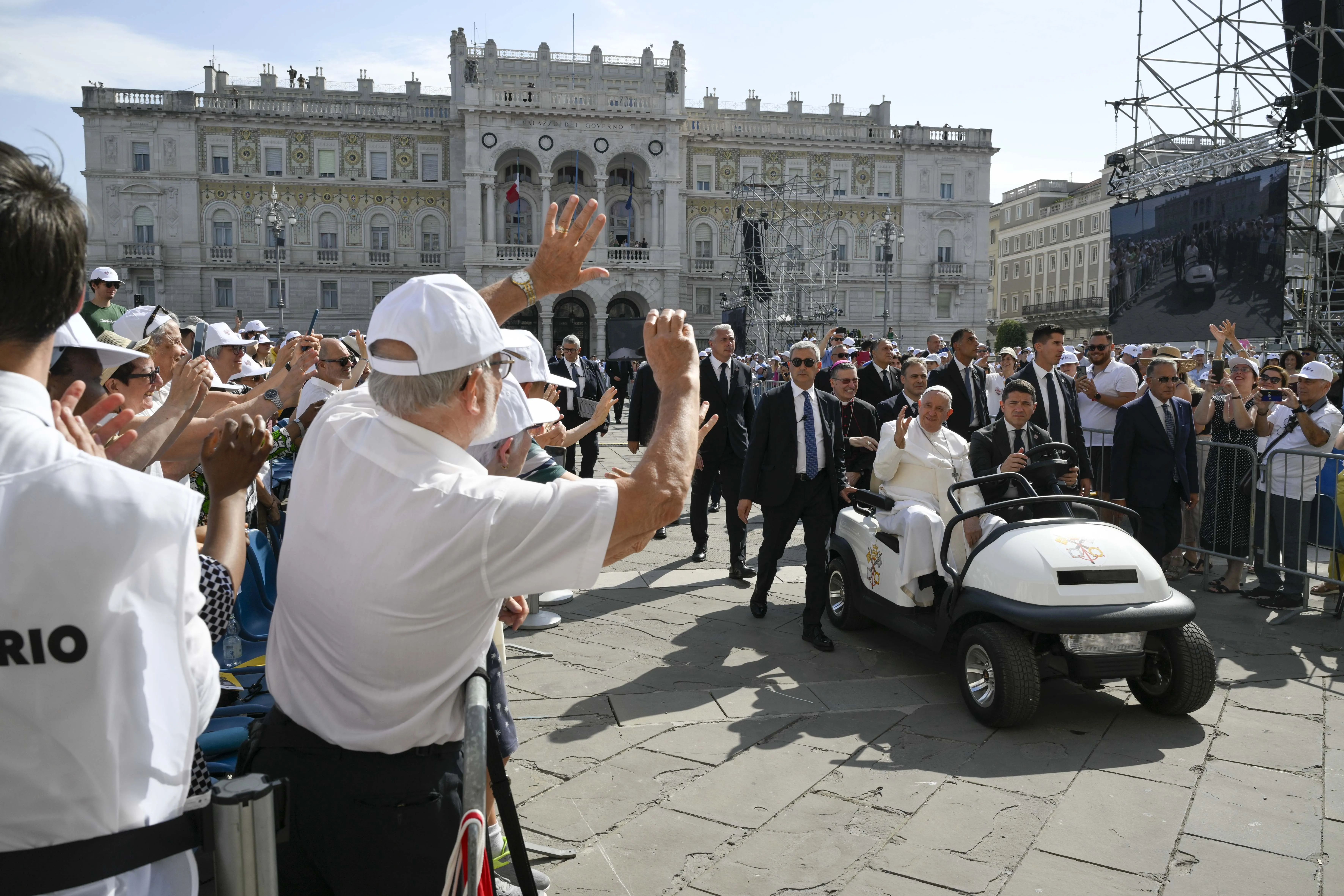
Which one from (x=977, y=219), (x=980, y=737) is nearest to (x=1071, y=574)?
(x=980, y=737)

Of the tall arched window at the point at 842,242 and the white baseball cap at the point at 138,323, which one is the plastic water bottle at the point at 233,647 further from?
the tall arched window at the point at 842,242

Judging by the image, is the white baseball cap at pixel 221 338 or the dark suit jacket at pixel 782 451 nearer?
the white baseball cap at pixel 221 338

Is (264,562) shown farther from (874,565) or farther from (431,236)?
(431,236)

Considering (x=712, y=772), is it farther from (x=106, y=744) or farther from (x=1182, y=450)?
(x=1182, y=450)

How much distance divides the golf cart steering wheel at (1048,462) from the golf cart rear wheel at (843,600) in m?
1.25

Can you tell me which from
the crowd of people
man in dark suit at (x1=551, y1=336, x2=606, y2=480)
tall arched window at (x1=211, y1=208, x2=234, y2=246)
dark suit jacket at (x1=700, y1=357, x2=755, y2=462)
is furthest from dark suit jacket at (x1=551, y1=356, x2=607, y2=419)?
tall arched window at (x1=211, y1=208, x2=234, y2=246)

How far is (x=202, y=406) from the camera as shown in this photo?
3893 millimetres

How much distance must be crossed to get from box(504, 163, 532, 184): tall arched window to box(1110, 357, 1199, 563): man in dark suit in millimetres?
44745

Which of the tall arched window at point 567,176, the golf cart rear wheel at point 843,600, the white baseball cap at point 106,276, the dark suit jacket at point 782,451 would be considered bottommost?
the golf cart rear wheel at point 843,600

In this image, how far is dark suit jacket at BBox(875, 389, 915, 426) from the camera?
809cm

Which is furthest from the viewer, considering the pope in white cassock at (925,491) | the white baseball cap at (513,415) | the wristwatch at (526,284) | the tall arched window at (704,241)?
the tall arched window at (704,241)

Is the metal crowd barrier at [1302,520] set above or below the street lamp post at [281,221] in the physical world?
below

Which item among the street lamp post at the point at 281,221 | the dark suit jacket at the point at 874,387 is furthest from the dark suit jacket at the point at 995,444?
Result: the street lamp post at the point at 281,221

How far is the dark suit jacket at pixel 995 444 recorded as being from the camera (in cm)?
590
